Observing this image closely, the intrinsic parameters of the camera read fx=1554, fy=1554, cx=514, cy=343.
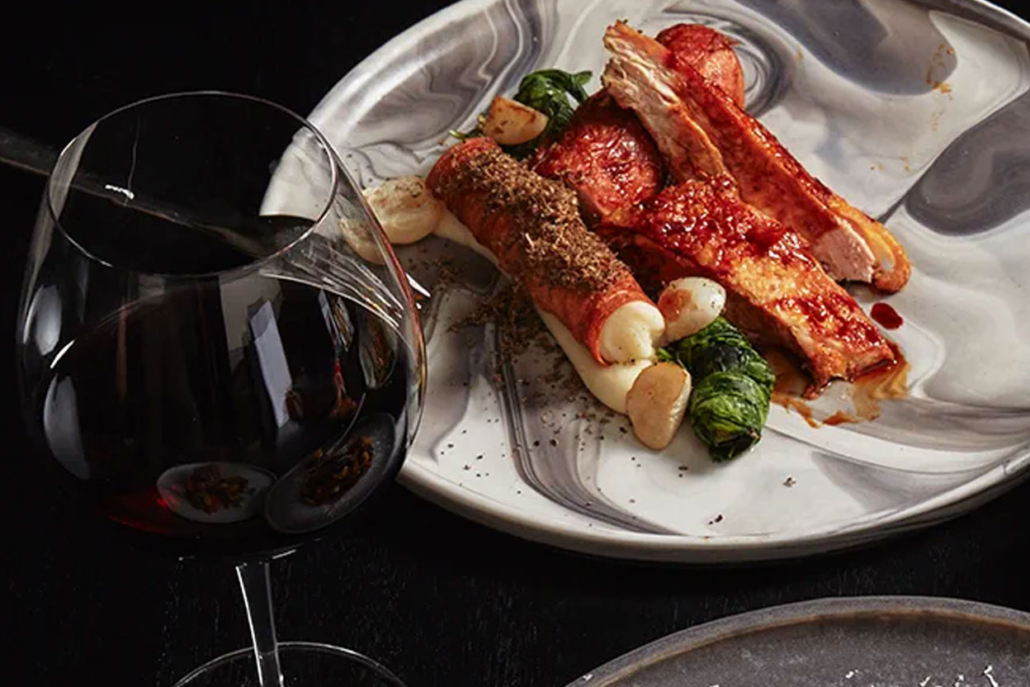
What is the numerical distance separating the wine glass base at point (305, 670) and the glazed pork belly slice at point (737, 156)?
0.85 m

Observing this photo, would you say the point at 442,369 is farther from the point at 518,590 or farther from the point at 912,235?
the point at 912,235

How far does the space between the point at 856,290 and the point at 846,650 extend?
83cm

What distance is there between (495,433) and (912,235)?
68 cm

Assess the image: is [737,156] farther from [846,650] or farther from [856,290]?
[846,650]

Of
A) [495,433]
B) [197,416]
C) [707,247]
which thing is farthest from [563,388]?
[197,416]

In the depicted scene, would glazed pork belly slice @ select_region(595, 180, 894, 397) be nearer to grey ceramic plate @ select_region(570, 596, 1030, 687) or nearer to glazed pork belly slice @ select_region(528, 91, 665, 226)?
glazed pork belly slice @ select_region(528, 91, 665, 226)

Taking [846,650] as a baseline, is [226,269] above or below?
above

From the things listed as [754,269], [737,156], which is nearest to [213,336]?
[754,269]

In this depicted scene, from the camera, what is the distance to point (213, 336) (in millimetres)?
1124

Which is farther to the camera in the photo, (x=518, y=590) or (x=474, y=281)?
(x=474, y=281)

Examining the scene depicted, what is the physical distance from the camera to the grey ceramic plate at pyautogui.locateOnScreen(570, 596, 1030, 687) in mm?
1321

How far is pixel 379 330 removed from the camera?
126 centimetres

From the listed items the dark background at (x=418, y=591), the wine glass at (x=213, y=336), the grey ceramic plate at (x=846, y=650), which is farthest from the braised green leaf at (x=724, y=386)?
the wine glass at (x=213, y=336)

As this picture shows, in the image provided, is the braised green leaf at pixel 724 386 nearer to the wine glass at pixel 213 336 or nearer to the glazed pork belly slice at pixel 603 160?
the glazed pork belly slice at pixel 603 160
